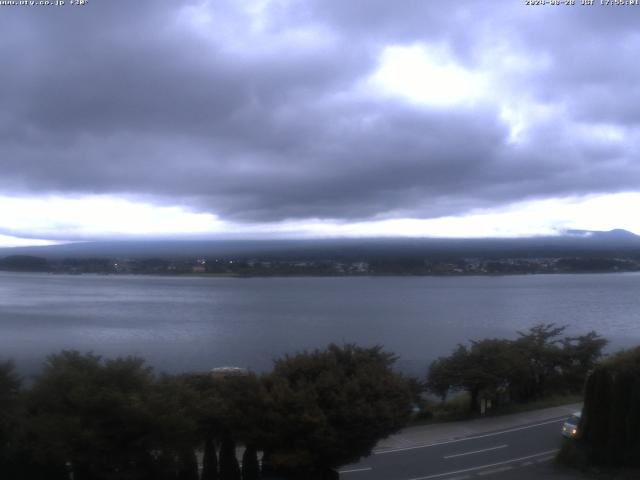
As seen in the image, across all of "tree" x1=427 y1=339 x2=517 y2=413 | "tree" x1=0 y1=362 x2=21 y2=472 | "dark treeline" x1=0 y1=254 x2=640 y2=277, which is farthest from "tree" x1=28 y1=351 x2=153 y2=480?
"dark treeline" x1=0 y1=254 x2=640 y2=277

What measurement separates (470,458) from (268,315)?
145 ft

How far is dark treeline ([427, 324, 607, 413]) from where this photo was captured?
25.3 metres

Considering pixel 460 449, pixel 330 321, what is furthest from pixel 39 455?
pixel 330 321

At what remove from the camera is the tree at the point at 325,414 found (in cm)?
1226

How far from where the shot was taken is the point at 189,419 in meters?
11.6

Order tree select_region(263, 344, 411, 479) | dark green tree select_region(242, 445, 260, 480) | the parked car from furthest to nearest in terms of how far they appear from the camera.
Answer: the parked car, dark green tree select_region(242, 445, 260, 480), tree select_region(263, 344, 411, 479)

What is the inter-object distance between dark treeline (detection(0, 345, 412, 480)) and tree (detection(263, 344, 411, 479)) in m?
0.02

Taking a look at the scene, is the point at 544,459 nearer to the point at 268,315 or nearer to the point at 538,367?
the point at 538,367

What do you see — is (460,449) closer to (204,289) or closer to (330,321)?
(330,321)

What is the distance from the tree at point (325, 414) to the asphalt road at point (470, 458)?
10.4 feet

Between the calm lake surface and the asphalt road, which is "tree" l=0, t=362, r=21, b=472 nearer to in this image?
the asphalt road

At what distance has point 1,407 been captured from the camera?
11398mm

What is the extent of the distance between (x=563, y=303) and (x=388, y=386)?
68.1 metres

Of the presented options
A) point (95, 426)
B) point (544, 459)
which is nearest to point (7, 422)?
point (95, 426)
